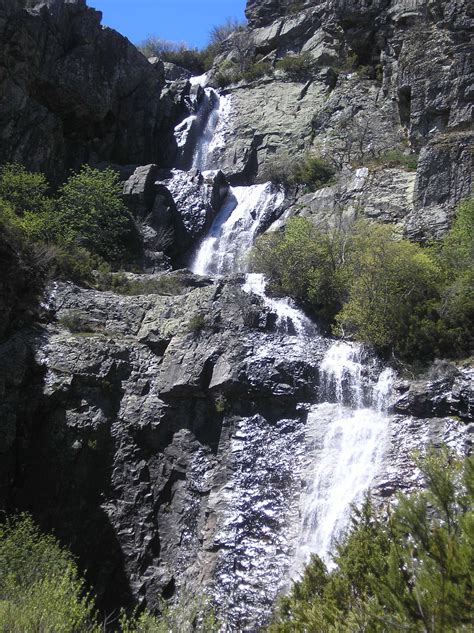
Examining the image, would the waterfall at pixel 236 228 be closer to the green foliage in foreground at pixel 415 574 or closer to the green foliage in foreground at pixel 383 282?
the green foliage in foreground at pixel 383 282

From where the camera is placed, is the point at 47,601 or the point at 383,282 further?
the point at 383,282

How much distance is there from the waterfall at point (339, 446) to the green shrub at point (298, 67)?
99.3 ft

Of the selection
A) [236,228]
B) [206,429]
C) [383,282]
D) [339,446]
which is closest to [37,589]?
[206,429]

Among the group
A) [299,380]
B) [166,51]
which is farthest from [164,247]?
[166,51]

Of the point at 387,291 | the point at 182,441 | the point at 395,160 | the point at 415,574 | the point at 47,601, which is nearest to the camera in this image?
the point at 415,574

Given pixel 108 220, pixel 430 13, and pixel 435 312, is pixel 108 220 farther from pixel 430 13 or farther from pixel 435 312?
pixel 430 13

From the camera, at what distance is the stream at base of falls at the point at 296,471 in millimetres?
17906

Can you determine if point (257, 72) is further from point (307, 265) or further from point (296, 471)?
point (296, 471)

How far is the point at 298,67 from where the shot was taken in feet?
155

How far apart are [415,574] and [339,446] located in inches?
448

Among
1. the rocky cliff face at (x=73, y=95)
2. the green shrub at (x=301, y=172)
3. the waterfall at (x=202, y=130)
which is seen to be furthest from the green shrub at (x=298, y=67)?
the green shrub at (x=301, y=172)

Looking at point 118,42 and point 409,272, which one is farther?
point 118,42

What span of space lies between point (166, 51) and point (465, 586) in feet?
194

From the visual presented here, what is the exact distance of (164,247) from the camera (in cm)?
3519
